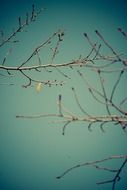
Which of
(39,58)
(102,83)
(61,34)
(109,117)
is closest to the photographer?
(102,83)

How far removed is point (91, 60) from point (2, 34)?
1772 mm

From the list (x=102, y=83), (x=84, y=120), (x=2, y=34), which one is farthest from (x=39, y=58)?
(x=102, y=83)

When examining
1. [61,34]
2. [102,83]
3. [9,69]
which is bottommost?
[102,83]

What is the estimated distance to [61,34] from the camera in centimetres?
414

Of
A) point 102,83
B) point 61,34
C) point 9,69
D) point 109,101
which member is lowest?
point 109,101

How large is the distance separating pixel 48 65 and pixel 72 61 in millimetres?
455

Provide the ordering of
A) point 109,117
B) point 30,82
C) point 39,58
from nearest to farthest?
point 109,117 < point 39,58 < point 30,82

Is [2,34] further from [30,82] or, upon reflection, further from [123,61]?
[123,61]

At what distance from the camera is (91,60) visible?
15.4 ft

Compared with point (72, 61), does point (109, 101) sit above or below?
below

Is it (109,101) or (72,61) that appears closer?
(109,101)

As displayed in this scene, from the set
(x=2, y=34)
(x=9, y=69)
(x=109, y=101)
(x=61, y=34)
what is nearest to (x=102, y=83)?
(x=109, y=101)

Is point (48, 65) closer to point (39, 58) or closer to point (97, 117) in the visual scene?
point (39, 58)

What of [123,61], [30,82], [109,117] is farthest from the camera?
[30,82]
